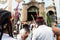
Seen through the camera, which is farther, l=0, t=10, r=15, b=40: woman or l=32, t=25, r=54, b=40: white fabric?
l=32, t=25, r=54, b=40: white fabric

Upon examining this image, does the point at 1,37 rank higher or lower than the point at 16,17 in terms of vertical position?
higher

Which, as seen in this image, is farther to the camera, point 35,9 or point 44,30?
point 35,9

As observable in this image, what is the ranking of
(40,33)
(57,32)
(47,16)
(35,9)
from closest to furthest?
1. (57,32)
2. (40,33)
3. (47,16)
4. (35,9)

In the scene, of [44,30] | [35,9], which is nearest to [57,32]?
[44,30]

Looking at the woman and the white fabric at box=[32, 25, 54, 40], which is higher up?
the woman

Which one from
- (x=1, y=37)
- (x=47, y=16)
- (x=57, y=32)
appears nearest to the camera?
(x=57, y=32)

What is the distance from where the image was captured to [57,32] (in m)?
1.40

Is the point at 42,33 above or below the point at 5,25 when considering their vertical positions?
below

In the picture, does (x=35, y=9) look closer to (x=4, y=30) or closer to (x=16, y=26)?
(x=16, y=26)

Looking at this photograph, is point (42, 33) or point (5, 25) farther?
point (42, 33)

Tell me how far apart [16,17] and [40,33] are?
6.98 m

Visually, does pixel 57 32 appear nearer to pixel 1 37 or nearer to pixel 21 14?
pixel 1 37

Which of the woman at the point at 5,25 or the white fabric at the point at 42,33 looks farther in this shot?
the white fabric at the point at 42,33

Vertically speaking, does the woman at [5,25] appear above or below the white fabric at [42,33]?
above
